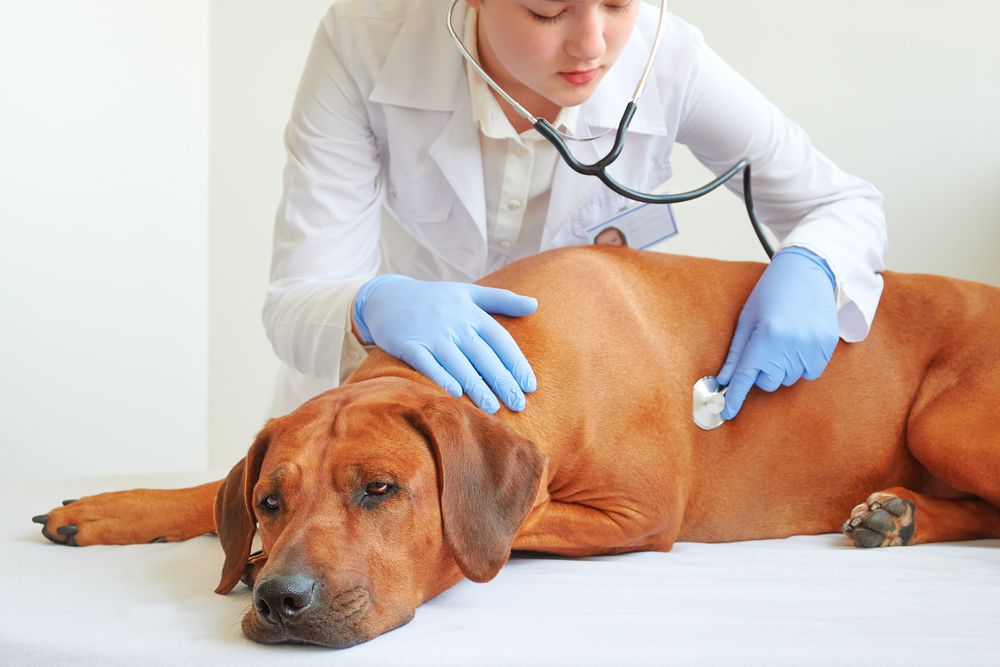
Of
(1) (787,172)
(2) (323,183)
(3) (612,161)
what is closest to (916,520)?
(1) (787,172)

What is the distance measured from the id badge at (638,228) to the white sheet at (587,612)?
2.91 ft

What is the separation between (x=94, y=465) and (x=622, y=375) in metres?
2.78

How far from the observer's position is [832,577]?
1354 millimetres

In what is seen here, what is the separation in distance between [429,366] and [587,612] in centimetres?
56

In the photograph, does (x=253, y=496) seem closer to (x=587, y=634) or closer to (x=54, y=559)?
(x=54, y=559)

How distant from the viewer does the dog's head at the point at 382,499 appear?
111 centimetres

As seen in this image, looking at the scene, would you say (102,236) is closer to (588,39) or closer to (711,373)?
(588,39)

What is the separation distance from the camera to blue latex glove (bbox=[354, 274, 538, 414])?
1479 mm

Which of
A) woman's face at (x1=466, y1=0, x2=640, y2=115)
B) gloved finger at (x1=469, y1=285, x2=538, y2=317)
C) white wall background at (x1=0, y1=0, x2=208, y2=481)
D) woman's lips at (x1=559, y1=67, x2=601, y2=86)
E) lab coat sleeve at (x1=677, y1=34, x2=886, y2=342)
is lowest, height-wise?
white wall background at (x1=0, y1=0, x2=208, y2=481)

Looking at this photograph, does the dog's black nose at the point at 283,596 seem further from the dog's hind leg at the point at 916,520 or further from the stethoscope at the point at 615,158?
the dog's hind leg at the point at 916,520

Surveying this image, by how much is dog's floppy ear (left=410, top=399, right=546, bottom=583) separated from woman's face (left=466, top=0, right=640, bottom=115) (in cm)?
84

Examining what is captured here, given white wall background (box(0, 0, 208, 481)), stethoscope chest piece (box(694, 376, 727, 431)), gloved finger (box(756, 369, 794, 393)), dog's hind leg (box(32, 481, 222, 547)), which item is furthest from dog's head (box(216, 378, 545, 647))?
white wall background (box(0, 0, 208, 481))

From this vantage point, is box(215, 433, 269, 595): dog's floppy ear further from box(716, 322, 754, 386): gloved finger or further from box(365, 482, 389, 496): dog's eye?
box(716, 322, 754, 386): gloved finger

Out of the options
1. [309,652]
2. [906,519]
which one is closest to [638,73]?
[906,519]
